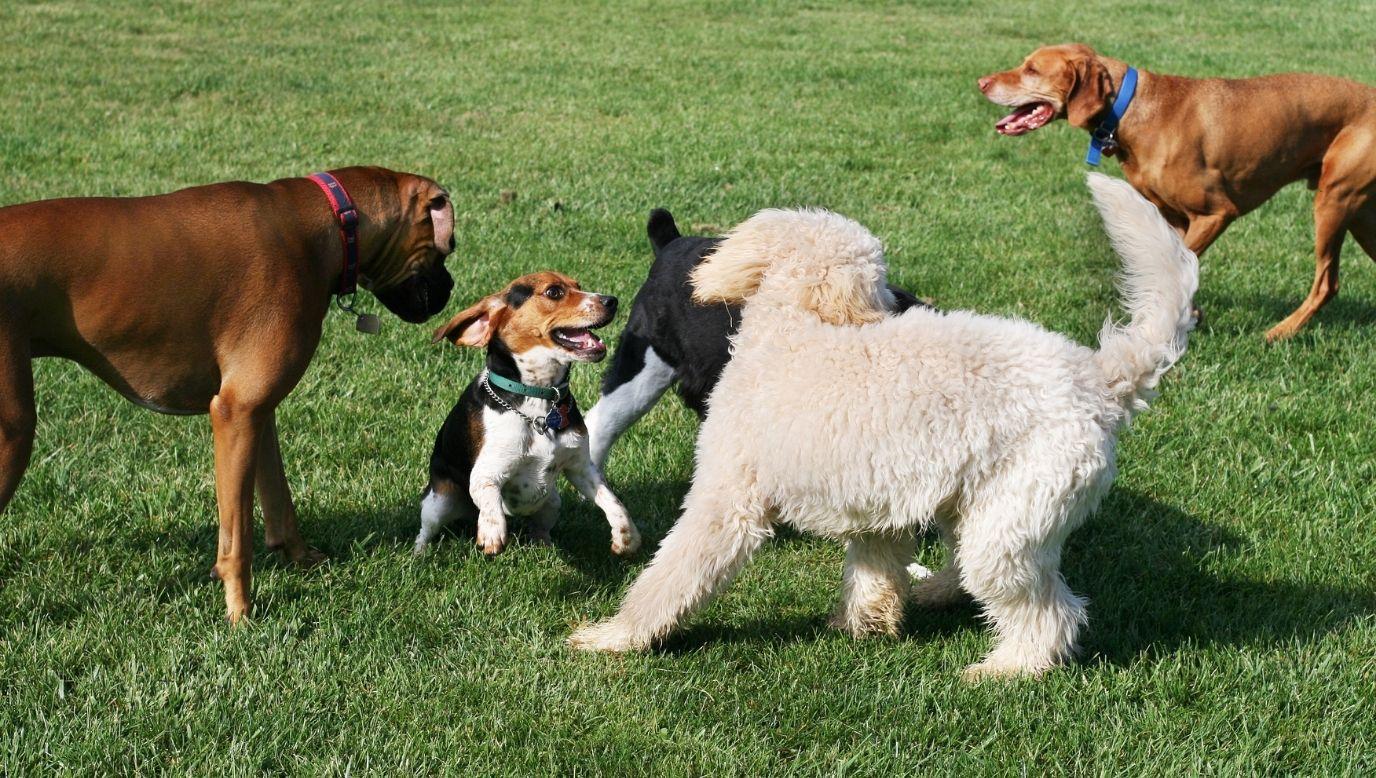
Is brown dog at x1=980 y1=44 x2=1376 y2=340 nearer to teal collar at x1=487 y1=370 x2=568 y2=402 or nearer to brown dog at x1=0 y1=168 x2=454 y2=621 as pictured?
teal collar at x1=487 y1=370 x2=568 y2=402

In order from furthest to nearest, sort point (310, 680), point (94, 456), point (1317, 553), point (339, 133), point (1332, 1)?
point (1332, 1), point (339, 133), point (94, 456), point (1317, 553), point (310, 680)

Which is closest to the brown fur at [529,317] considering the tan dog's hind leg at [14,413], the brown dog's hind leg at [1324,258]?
the tan dog's hind leg at [14,413]

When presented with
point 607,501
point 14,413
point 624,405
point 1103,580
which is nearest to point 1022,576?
point 1103,580

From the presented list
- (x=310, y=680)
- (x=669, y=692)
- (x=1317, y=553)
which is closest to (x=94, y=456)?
(x=310, y=680)

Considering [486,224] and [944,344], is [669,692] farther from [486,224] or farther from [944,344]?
[486,224]

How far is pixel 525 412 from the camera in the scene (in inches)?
187

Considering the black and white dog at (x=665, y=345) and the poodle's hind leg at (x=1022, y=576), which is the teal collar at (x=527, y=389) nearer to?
the black and white dog at (x=665, y=345)

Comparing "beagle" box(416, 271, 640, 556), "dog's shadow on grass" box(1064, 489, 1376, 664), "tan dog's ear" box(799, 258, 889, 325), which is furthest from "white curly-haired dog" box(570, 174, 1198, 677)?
"beagle" box(416, 271, 640, 556)

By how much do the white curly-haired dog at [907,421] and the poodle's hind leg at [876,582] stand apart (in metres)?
0.08

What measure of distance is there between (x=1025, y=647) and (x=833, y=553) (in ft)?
3.81

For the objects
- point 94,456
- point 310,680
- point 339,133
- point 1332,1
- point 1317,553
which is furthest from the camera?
point 1332,1

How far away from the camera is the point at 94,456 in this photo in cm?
554

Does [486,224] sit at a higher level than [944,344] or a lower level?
lower

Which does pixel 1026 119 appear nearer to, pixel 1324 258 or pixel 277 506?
pixel 1324 258
